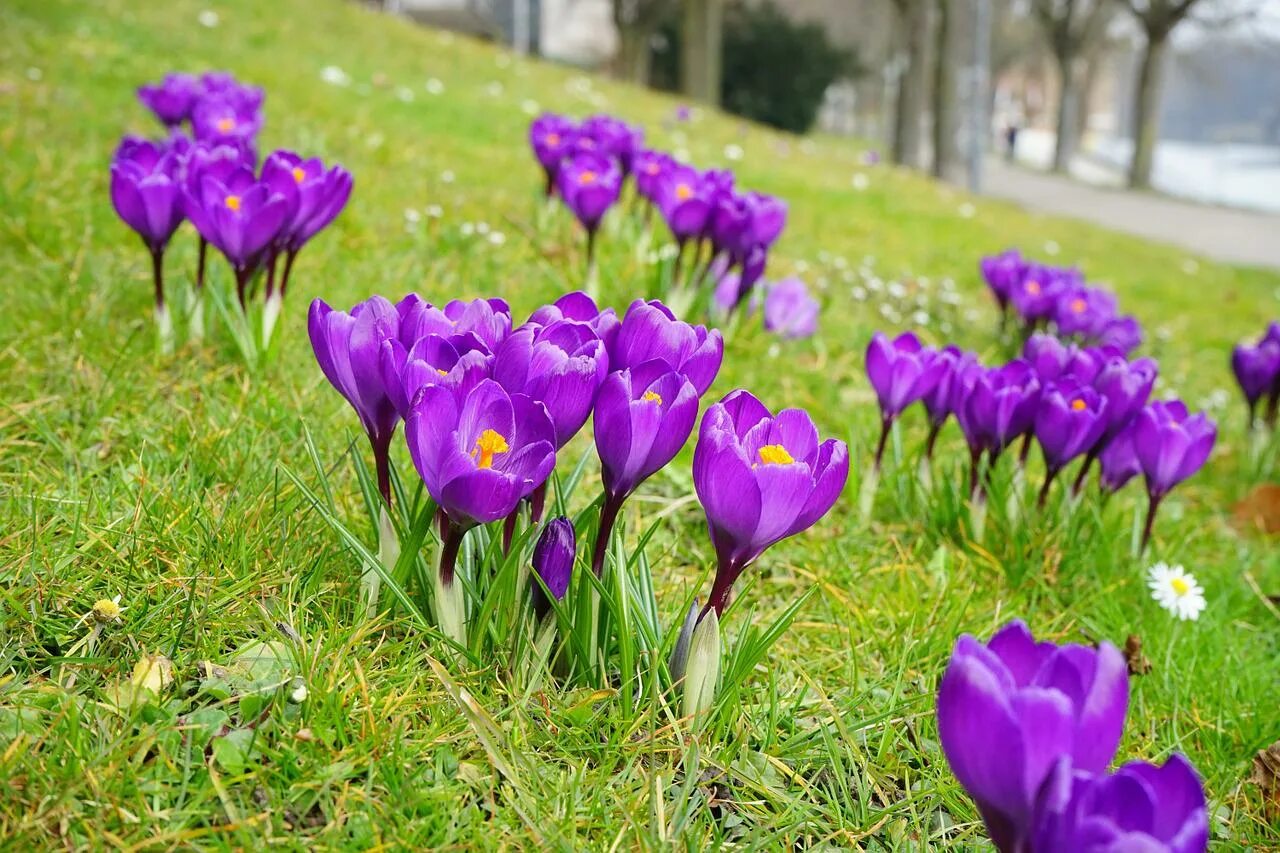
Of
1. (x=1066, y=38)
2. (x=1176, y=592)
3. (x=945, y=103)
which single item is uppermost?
(x=1066, y=38)

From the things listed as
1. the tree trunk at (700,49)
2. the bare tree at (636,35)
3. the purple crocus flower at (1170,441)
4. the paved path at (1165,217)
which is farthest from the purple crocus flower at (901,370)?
the bare tree at (636,35)

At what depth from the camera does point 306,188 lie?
218 centimetres

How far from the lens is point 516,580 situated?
1.49 metres

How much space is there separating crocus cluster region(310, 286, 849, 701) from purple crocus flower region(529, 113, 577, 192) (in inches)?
104

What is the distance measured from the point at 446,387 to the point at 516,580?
1.21 ft

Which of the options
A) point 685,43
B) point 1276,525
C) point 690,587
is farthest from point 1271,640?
point 685,43

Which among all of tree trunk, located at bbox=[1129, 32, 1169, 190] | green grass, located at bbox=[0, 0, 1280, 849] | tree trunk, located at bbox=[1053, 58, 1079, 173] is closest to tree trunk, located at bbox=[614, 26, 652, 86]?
tree trunk, located at bbox=[1129, 32, 1169, 190]

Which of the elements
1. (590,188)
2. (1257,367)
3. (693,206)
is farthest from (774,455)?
(1257,367)

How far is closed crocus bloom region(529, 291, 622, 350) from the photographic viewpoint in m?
1.48

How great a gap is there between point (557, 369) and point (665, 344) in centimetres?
21

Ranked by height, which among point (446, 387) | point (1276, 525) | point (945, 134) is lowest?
point (1276, 525)

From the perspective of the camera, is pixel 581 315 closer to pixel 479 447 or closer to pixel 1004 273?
pixel 479 447

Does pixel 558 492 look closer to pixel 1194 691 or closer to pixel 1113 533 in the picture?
pixel 1194 691

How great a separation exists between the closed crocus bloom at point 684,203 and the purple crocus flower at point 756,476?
1.79 metres
